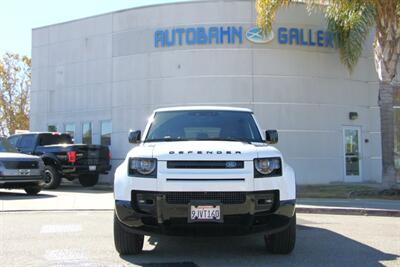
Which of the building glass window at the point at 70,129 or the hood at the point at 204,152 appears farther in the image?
the building glass window at the point at 70,129

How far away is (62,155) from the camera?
1906cm

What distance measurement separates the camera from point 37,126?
2512 cm

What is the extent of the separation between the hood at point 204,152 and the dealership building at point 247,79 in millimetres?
13492

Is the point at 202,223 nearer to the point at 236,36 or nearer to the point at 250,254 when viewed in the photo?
the point at 250,254

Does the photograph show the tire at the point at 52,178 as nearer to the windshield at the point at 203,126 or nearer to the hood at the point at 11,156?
the hood at the point at 11,156

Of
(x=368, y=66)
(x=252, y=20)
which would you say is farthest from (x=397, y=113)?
(x=252, y=20)

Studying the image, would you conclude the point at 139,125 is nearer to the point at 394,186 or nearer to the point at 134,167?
the point at 394,186

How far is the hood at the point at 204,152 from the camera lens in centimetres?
646

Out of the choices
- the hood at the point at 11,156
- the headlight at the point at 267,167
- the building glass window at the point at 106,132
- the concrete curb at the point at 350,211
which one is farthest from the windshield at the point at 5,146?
the headlight at the point at 267,167

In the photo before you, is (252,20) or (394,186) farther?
(252,20)

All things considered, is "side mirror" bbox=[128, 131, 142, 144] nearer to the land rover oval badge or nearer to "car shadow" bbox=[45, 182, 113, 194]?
"car shadow" bbox=[45, 182, 113, 194]

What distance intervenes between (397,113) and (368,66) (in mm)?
2252

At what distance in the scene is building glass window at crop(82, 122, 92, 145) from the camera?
23.1 metres

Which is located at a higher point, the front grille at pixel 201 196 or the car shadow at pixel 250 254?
the front grille at pixel 201 196
